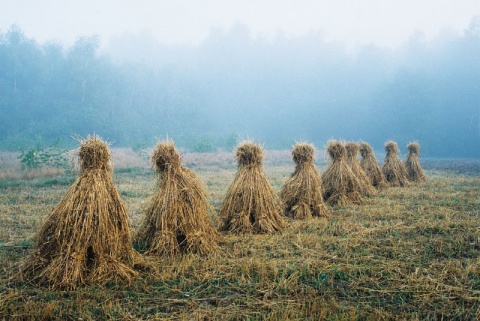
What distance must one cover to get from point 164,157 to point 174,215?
1272 mm

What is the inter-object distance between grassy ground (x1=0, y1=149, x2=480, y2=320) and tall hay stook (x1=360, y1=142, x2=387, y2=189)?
24.2 feet

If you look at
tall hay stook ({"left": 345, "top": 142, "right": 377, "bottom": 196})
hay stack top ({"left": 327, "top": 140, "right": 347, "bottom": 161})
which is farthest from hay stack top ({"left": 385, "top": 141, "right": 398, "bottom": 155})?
hay stack top ({"left": 327, "top": 140, "right": 347, "bottom": 161})

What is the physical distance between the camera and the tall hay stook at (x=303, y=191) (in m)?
10.7

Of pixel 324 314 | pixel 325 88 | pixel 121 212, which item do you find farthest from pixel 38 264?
pixel 325 88

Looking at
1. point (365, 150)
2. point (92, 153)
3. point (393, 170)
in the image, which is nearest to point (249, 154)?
point (92, 153)

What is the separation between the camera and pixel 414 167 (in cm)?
1986

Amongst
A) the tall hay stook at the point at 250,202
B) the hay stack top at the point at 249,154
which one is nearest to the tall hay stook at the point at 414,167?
the tall hay stook at the point at 250,202

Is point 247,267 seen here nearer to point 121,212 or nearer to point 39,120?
point 121,212

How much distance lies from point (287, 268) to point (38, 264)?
424cm

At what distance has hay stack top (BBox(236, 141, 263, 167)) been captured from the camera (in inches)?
372

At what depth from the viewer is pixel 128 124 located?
76.2 meters

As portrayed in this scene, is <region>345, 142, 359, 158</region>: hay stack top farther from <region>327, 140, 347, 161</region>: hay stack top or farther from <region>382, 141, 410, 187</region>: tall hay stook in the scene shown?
<region>382, 141, 410, 187</region>: tall hay stook

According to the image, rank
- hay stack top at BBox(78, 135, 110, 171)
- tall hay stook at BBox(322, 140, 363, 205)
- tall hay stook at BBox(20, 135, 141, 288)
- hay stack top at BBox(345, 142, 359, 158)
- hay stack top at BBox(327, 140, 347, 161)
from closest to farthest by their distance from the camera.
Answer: tall hay stook at BBox(20, 135, 141, 288) < hay stack top at BBox(78, 135, 110, 171) < tall hay stook at BBox(322, 140, 363, 205) < hay stack top at BBox(327, 140, 347, 161) < hay stack top at BBox(345, 142, 359, 158)

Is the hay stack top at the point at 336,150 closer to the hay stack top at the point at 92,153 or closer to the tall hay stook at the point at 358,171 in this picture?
the tall hay stook at the point at 358,171
